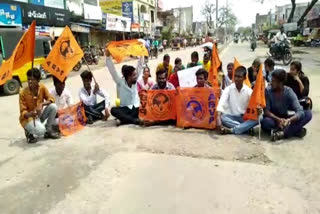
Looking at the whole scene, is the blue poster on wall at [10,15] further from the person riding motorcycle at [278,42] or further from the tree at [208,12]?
the tree at [208,12]

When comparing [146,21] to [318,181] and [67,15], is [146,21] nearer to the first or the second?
[67,15]

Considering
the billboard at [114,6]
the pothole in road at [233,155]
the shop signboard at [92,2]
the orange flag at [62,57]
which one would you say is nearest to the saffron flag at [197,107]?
the pothole in road at [233,155]

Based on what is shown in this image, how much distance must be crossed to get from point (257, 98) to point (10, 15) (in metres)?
15.3

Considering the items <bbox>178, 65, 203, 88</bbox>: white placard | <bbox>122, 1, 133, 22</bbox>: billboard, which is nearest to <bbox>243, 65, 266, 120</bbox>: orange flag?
<bbox>178, 65, 203, 88</bbox>: white placard

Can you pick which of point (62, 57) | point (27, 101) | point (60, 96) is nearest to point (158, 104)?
point (60, 96)

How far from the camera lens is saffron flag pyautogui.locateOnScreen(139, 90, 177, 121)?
6.45 meters

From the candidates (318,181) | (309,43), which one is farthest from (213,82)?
(309,43)

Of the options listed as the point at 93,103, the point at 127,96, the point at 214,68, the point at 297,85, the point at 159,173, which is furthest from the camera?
the point at 93,103

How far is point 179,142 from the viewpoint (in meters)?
5.41

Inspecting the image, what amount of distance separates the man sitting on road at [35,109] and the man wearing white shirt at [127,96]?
A: 48.7 inches

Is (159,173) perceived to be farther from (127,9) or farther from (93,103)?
(127,9)

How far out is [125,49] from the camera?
24.1ft

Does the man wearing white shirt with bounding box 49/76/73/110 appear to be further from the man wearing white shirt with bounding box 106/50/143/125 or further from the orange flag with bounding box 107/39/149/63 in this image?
the orange flag with bounding box 107/39/149/63

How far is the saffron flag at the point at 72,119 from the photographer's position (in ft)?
19.9
